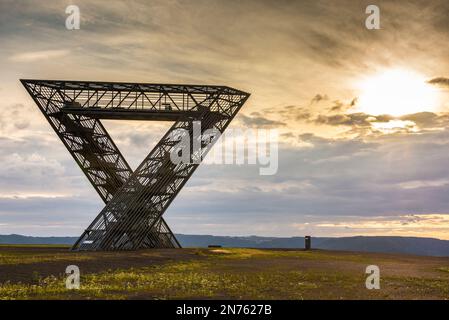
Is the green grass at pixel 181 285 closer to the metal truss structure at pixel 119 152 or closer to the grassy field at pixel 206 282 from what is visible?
the grassy field at pixel 206 282

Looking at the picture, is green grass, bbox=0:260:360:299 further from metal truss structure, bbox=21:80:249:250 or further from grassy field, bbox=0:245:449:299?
metal truss structure, bbox=21:80:249:250

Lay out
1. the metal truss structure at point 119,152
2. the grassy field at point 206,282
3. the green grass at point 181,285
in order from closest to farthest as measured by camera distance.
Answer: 1. the green grass at point 181,285
2. the grassy field at point 206,282
3. the metal truss structure at point 119,152

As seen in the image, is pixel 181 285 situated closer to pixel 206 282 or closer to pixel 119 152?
pixel 206 282

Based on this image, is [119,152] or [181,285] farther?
[119,152]

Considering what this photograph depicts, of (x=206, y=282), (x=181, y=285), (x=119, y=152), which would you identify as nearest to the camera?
(x=181, y=285)

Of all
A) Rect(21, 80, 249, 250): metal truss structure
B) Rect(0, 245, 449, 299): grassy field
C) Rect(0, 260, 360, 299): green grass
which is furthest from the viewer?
Rect(21, 80, 249, 250): metal truss structure

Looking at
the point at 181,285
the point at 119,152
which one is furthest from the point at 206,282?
the point at 119,152

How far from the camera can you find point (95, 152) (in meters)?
64.8

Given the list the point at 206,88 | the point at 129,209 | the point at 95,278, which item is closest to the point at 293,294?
the point at 95,278

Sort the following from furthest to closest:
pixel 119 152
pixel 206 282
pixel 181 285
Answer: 1. pixel 119 152
2. pixel 206 282
3. pixel 181 285

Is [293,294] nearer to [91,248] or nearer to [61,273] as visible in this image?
[61,273]

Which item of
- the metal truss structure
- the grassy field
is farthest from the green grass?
the metal truss structure

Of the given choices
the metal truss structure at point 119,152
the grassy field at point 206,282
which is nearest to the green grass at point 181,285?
the grassy field at point 206,282

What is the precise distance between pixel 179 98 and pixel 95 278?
37.0 m
